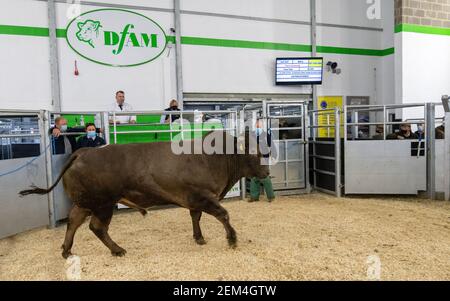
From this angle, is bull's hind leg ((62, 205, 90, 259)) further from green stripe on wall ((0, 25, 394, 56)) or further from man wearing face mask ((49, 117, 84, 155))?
green stripe on wall ((0, 25, 394, 56))

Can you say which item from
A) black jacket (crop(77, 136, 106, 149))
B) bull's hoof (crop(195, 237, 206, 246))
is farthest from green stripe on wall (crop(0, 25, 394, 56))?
bull's hoof (crop(195, 237, 206, 246))

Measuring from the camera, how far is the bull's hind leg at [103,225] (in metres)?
3.65

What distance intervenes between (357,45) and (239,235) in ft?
28.0

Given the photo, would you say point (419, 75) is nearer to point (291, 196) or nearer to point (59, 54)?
point (291, 196)

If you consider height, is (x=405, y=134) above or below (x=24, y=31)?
below

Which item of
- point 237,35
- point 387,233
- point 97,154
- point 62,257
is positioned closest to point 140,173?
point 97,154

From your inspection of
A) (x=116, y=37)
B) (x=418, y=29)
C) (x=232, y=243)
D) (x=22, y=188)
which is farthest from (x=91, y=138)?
(x=418, y=29)

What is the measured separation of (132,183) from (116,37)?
18.9 ft

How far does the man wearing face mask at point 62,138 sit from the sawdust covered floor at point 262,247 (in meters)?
1.09

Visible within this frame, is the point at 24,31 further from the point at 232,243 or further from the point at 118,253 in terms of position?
the point at 232,243

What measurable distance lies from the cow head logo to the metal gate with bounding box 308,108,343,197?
492 centimetres

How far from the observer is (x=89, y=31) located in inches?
324

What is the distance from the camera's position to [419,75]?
1009cm

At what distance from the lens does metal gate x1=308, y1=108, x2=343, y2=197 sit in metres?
6.84
